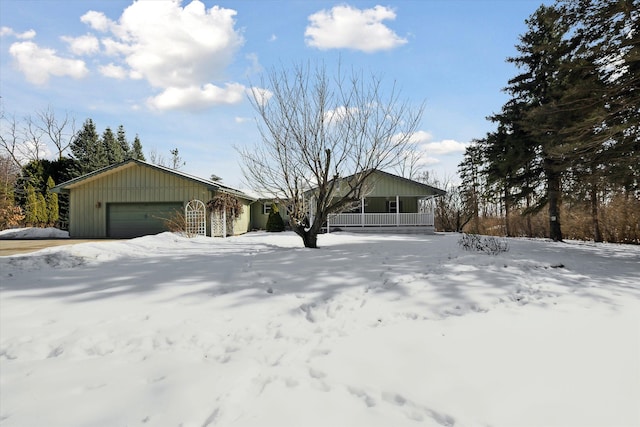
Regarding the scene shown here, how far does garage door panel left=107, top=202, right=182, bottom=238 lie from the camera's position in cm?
1692

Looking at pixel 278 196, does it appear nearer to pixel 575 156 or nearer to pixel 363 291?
pixel 363 291

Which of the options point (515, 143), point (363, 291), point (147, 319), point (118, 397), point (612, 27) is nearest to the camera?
point (118, 397)

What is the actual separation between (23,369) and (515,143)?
51.3ft

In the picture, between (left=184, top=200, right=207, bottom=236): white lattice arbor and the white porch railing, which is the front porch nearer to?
the white porch railing

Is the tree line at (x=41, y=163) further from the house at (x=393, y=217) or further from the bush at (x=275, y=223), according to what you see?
the house at (x=393, y=217)

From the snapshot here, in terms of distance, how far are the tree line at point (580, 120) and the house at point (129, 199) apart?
43.7 feet

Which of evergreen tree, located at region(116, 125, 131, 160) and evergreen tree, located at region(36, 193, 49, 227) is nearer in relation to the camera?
evergreen tree, located at region(36, 193, 49, 227)

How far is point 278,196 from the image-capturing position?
960 centimetres

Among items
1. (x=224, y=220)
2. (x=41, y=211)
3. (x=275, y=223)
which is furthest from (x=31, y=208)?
(x=275, y=223)

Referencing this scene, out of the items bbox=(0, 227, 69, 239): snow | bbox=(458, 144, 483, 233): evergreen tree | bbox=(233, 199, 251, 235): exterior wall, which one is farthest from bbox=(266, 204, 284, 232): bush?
bbox=(458, 144, 483, 233): evergreen tree

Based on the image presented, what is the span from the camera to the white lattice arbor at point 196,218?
49.9ft

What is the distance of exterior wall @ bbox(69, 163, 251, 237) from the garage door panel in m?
0.28

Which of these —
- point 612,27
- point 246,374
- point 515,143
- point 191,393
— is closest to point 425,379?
point 246,374

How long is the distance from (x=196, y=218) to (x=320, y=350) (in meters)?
14.0
